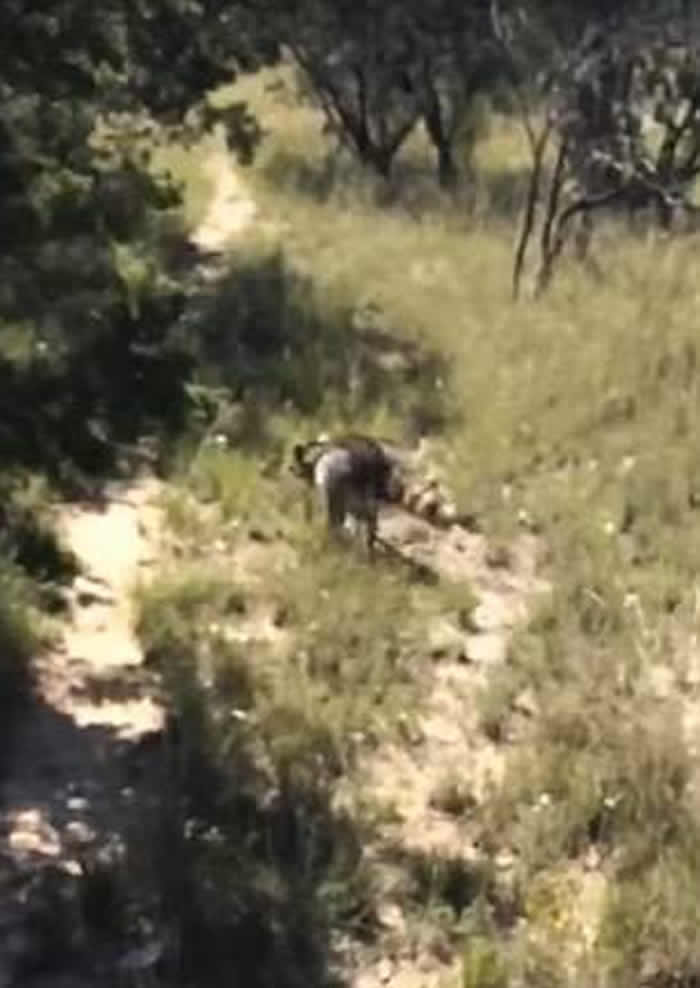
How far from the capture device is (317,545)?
338 inches

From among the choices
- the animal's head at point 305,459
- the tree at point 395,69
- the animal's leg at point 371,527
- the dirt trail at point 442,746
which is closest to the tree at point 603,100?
the tree at point 395,69

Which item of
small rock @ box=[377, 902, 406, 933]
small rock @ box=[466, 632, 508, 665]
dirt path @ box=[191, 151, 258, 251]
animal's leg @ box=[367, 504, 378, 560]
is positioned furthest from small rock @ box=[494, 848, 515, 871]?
dirt path @ box=[191, 151, 258, 251]

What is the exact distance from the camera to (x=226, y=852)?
19.1 feet

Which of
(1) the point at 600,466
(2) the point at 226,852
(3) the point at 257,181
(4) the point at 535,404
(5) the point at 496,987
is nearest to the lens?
(5) the point at 496,987

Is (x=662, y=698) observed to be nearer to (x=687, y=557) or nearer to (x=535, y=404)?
(x=687, y=557)

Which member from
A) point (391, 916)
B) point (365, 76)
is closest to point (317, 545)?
point (391, 916)

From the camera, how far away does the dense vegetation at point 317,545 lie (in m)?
5.69

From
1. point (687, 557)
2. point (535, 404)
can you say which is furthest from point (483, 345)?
point (687, 557)

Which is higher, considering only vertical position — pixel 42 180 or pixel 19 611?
pixel 42 180

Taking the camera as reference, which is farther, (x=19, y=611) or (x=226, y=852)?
(x=19, y=611)

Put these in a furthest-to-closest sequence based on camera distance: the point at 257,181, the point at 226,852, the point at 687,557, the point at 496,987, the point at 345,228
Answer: the point at 257,181, the point at 345,228, the point at 687,557, the point at 226,852, the point at 496,987

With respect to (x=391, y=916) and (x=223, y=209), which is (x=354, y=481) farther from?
(x=223, y=209)

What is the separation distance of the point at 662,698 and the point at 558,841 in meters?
1.10

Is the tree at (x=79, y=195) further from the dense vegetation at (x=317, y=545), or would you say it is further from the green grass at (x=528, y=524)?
the green grass at (x=528, y=524)
